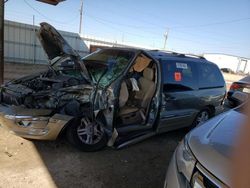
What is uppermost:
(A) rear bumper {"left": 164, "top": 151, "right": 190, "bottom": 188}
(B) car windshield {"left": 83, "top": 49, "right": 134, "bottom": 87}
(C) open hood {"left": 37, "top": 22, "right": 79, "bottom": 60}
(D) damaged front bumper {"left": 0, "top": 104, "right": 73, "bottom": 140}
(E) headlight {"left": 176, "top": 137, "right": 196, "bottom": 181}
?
(C) open hood {"left": 37, "top": 22, "right": 79, "bottom": 60}

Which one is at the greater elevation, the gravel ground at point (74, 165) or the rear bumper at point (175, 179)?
the rear bumper at point (175, 179)

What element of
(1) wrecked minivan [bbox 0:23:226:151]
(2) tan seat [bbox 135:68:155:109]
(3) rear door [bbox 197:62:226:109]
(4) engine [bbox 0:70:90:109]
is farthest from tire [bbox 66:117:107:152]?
(3) rear door [bbox 197:62:226:109]

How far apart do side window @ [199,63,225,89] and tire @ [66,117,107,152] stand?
2.54 metres

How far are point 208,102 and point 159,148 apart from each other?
178cm

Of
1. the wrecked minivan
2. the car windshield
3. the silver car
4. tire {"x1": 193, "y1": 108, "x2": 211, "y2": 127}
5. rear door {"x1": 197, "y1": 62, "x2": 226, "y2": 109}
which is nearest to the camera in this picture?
the silver car

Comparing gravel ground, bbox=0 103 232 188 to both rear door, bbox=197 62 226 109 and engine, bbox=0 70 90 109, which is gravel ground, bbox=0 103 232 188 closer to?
engine, bbox=0 70 90 109

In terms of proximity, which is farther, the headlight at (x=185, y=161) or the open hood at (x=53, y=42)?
the open hood at (x=53, y=42)

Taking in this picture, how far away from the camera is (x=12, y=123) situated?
137 inches

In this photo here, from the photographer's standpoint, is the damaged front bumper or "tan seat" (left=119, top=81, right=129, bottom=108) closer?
the damaged front bumper

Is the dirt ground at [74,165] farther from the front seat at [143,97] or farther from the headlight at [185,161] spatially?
the headlight at [185,161]

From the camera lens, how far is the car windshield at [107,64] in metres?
4.17

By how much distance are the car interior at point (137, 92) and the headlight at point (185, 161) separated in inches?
80.3

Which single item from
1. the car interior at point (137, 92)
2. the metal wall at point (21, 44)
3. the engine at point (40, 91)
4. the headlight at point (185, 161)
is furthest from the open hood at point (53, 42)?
the metal wall at point (21, 44)

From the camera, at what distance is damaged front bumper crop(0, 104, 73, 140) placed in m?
3.48
